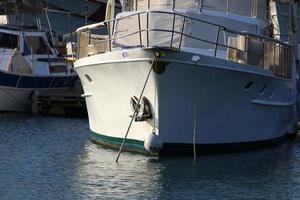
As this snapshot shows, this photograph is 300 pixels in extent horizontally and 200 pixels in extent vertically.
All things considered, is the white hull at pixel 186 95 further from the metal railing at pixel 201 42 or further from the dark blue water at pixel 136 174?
the dark blue water at pixel 136 174

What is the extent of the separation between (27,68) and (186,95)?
12870mm

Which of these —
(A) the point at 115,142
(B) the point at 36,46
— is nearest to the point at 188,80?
(A) the point at 115,142

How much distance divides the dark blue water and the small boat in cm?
783

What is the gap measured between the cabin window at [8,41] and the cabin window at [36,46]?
0.42 m

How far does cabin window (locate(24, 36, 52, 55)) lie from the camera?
87.2 ft

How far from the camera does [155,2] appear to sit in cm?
1658

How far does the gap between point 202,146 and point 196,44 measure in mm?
2277

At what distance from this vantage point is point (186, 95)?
13.9 m

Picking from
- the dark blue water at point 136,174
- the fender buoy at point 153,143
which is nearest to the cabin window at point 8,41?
the dark blue water at point 136,174

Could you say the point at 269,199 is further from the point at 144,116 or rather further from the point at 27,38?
the point at 27,38

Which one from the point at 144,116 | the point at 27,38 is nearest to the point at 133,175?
the point at 144,116

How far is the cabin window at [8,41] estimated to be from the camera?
26047 millimetres

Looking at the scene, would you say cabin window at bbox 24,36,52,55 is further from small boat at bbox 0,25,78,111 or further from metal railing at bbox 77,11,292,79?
metal railing at bbox 77,11,292,79

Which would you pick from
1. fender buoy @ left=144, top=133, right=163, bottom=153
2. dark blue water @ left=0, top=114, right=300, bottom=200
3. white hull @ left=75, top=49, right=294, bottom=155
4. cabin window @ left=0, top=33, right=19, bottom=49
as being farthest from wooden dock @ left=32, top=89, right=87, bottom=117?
fender buoy @ left=144, top=133, right=163, bottom=153
